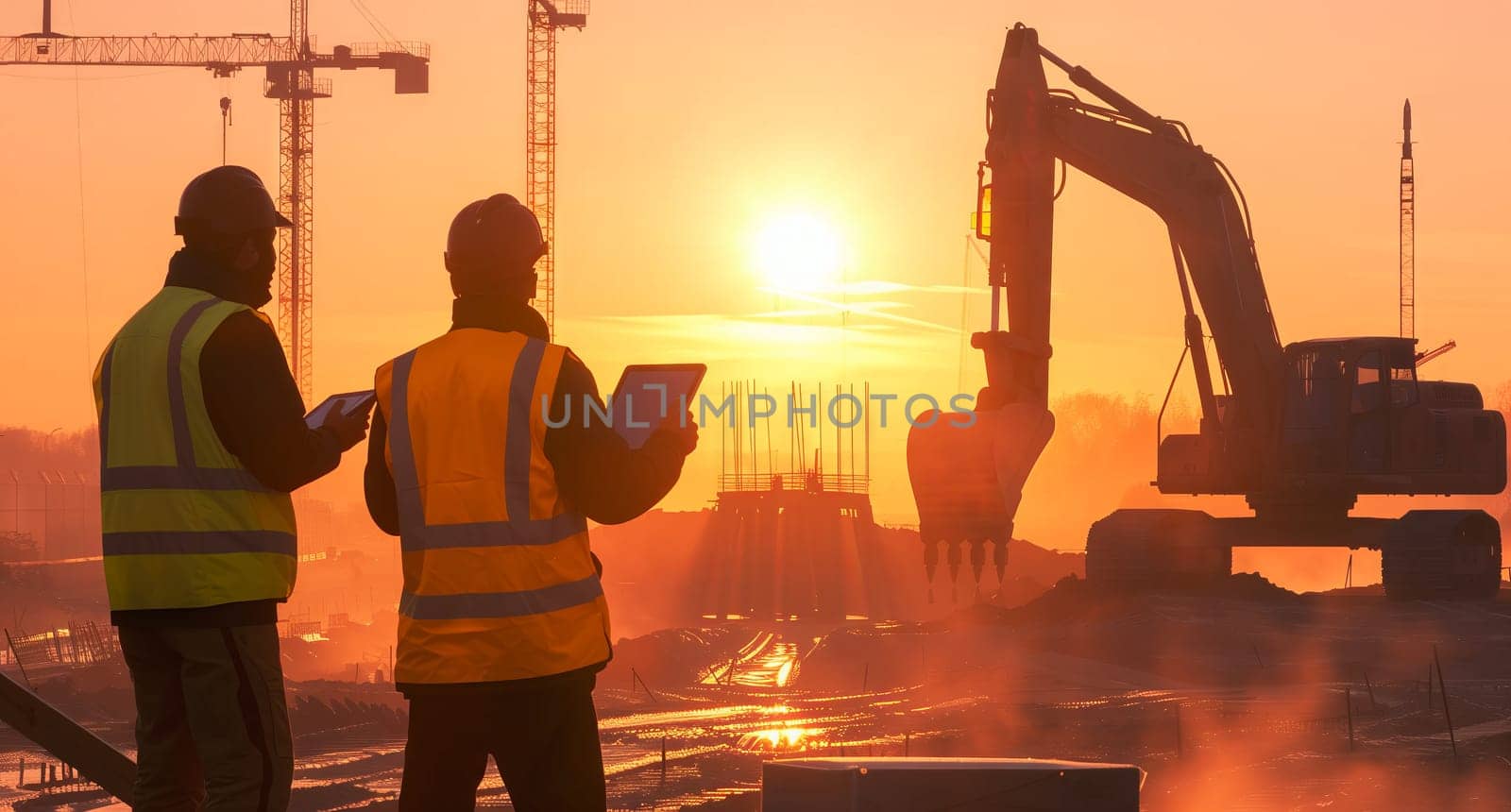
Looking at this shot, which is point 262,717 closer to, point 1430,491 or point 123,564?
point 123,564

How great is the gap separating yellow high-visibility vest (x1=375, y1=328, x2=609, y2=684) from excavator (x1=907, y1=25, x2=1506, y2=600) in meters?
19.5

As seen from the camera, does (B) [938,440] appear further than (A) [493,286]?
Yes

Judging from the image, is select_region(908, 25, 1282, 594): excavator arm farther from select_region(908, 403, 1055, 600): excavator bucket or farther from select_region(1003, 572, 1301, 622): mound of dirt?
select_region(1003, 572, 1301, 622): mound of dirt

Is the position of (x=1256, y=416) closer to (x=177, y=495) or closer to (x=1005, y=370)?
(x=1005, y=370)

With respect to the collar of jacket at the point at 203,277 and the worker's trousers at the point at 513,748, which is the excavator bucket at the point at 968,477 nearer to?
the collar of jacket at the point at 203,277

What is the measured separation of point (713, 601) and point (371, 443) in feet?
220

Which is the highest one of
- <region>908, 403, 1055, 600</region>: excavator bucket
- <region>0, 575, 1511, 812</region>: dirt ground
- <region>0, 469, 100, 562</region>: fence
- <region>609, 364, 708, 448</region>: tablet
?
<region>609, 364, 708, 448</region>: tablet

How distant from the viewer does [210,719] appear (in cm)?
440

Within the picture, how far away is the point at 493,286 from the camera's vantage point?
14.3 ft

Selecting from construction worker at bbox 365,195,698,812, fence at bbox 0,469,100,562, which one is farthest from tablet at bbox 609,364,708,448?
fence at bbox 0,469,100,562

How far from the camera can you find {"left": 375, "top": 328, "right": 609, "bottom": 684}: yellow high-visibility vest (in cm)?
412

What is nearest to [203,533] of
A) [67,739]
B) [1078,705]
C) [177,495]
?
[177,495]

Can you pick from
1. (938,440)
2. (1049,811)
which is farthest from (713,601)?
(1049,811)

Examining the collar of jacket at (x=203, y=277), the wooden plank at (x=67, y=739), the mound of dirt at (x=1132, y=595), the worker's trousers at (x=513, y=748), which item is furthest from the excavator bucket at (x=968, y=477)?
the worker's trousers at (x=513, y=748)
